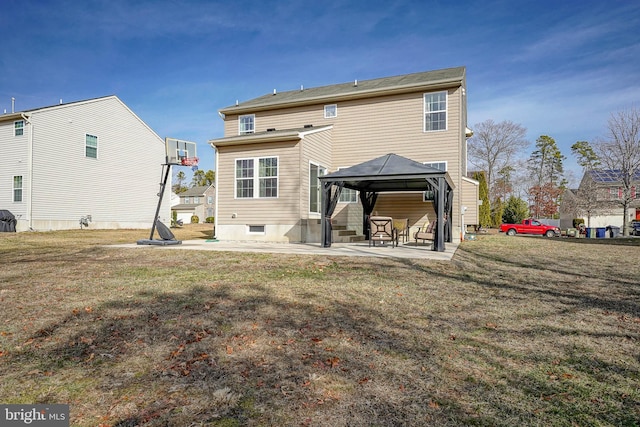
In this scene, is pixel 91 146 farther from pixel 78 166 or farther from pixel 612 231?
pixel 612 231

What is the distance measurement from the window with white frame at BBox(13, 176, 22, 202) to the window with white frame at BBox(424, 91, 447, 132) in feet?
68.7

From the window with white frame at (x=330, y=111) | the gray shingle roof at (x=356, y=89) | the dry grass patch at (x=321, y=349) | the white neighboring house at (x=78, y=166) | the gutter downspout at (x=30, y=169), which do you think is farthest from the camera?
the white neighboring house at (x=78, y=166)

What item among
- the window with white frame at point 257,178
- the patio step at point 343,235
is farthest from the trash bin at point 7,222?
the patio step at point 343,235

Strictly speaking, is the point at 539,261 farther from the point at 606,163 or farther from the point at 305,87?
the point at 606,163

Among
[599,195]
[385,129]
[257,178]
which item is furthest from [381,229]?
[599,195]

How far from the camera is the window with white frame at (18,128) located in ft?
61.8

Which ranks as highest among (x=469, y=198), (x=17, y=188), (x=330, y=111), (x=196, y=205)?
(x=330, y=111)

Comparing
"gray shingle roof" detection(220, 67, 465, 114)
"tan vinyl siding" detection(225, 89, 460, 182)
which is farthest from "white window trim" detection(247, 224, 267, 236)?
"gray shingle roof" detection(220, 67, 465, 114)

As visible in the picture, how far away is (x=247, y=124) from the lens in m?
17.9

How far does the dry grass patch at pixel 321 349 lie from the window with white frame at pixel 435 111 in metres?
9.49

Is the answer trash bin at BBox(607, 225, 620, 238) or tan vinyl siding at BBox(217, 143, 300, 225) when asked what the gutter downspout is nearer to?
tan vinyl siding at BBox(217, 143, 300, 225)

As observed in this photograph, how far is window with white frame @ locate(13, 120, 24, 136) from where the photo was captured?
61.8ft

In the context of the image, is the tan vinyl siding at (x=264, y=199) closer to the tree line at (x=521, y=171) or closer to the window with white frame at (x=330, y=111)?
the window with white frame at (x=330, y=111)

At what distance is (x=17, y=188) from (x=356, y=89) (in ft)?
61.0
